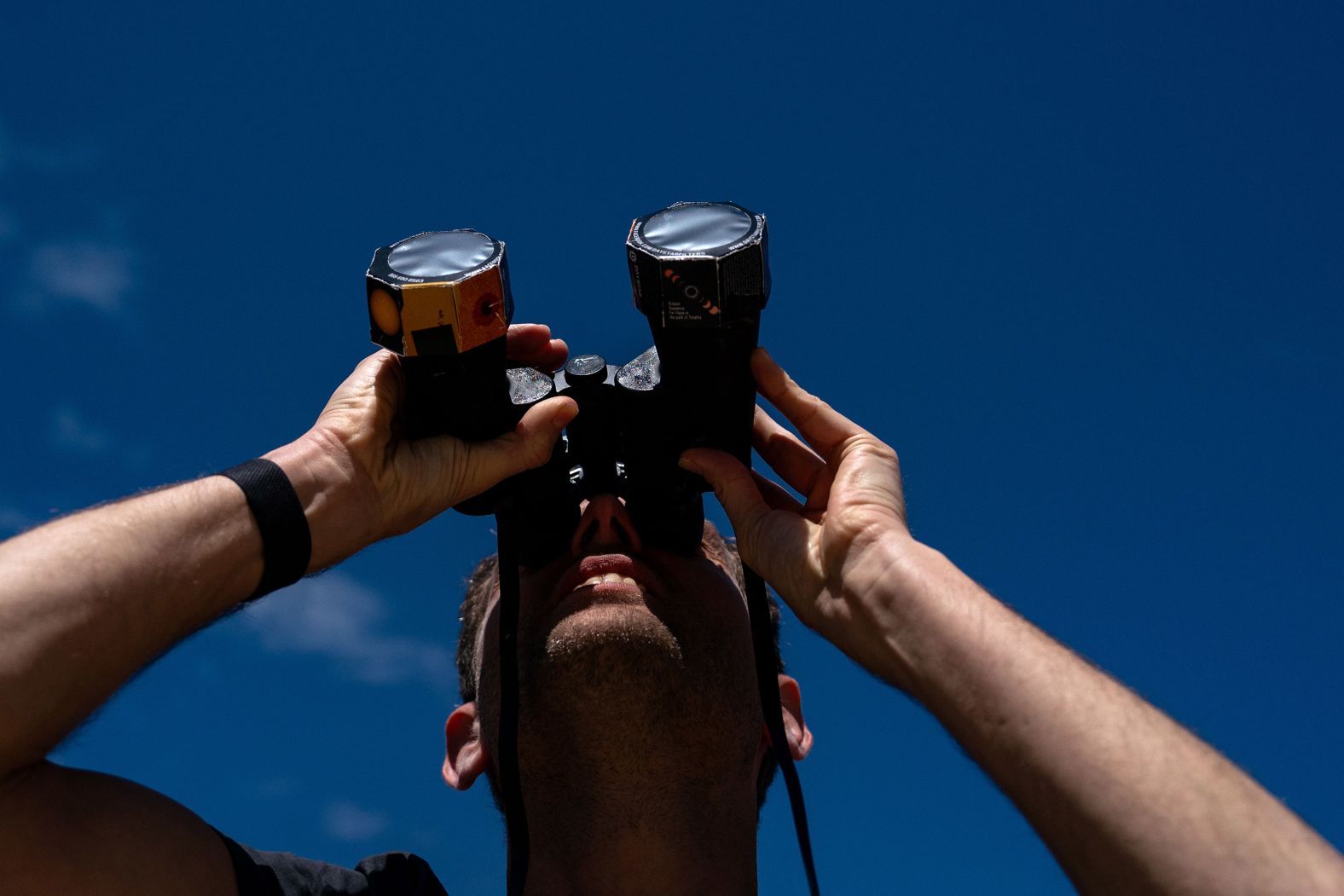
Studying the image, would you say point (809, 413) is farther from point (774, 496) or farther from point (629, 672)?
point (629, 672)

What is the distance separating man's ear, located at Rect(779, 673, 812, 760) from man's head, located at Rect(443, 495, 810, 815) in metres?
0.30

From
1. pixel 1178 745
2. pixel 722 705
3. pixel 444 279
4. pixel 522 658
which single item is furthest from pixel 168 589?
pixel 1178 745

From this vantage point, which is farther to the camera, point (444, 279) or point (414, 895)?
point (414, 895)

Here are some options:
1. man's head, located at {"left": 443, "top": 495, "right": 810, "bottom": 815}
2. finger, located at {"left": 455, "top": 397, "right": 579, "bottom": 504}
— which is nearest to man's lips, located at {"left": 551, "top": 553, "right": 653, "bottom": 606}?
man's head, located at {"left": 443, "top": 495, "right": 810, "bottom": 815}

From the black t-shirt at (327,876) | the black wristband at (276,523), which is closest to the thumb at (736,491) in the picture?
the black wristband at (276,523)

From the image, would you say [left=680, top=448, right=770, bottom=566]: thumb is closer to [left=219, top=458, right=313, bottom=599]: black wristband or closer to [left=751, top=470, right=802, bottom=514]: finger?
[left=751, top=470, right=802, bottom=514]: finger

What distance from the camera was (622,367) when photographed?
305 centimetres

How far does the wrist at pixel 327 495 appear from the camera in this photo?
8.46 feet

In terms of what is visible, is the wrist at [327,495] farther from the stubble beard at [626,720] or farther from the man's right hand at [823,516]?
the man's right hand at [823,516]

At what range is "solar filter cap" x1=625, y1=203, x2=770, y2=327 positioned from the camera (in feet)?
7.90

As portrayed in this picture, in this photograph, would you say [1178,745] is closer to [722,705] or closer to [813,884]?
[813,884]

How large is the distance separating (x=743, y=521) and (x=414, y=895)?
141cm

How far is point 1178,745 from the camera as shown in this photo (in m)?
1.96

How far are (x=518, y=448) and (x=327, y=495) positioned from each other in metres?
0.49
